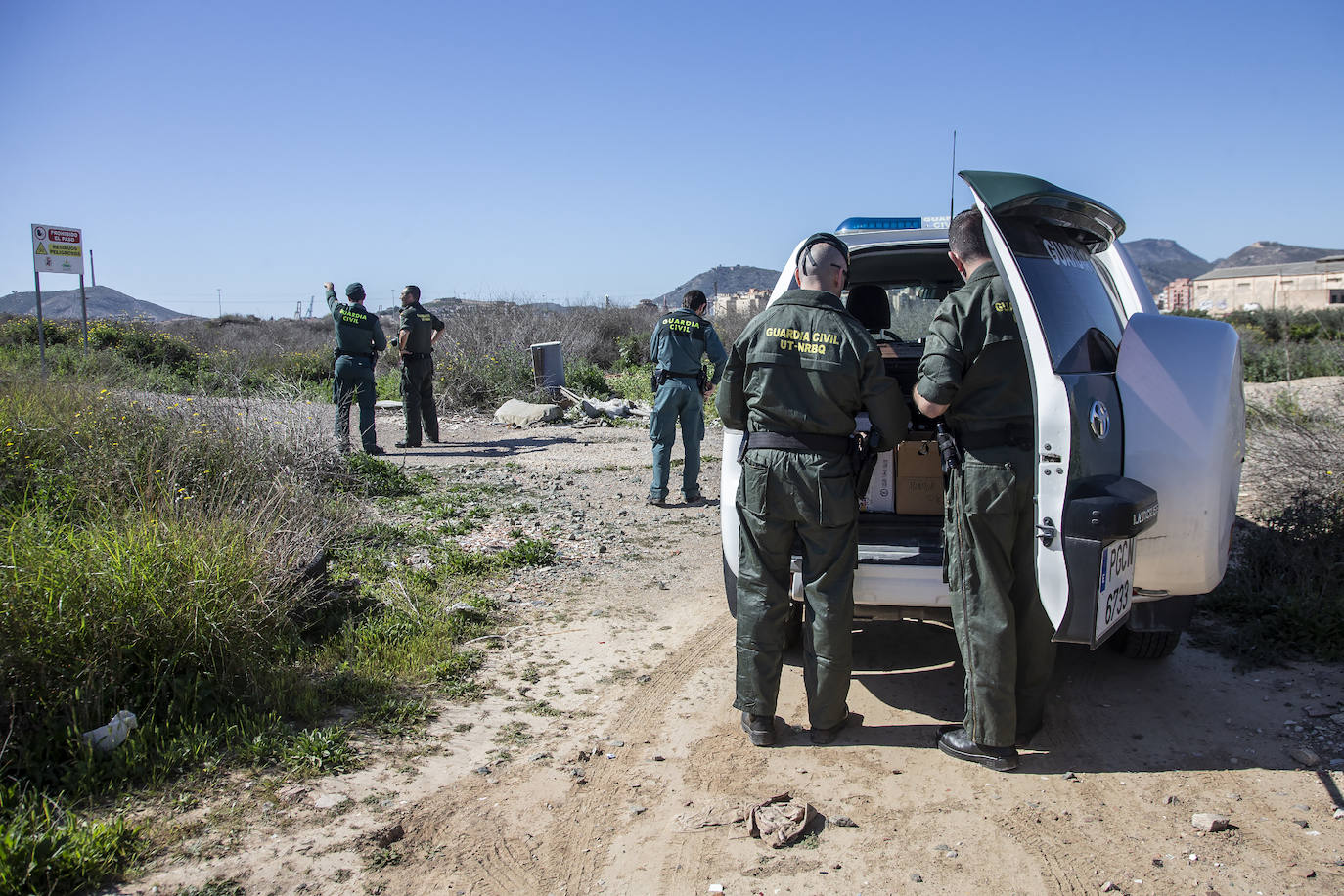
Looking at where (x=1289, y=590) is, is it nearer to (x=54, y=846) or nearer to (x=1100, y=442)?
(x=1100, y=442)

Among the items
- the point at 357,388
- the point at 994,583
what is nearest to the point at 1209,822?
the point at 994,583

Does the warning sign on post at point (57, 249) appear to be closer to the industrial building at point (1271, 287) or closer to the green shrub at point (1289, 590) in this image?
the green shrub at point (1289, 590)

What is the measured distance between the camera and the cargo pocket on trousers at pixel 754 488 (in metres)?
3.40

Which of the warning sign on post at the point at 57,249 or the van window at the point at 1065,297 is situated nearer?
the van window at the point at 1065,297

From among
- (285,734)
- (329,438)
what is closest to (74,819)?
(285,734)

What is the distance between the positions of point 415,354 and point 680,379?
481cm

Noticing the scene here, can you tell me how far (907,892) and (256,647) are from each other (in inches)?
113

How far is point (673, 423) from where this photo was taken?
7812mm

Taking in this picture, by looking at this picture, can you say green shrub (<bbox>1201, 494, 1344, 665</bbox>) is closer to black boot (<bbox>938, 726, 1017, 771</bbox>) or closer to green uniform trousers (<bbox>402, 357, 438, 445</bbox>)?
black boot (<bbox>938, 726, 1017, 771</bbox>)

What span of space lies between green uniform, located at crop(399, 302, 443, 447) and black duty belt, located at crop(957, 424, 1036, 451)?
29.5 feet

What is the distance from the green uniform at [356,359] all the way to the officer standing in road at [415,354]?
Result: 23.8 inches

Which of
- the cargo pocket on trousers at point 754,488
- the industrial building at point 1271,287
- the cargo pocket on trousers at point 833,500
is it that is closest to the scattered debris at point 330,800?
the cargo pocket on trousers at point 754,488

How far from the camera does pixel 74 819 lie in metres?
2.73

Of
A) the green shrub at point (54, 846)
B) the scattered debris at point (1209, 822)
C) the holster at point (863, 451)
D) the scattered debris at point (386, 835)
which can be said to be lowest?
the scattered debris at point (386, 835)
